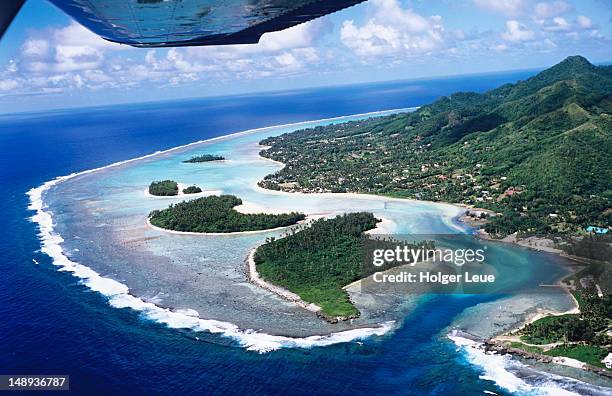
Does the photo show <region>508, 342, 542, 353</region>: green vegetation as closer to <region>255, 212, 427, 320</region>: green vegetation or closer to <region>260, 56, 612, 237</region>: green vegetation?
<region>255, 212, 427, 320</region>: green vegetation

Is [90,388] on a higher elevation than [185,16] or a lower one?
lower

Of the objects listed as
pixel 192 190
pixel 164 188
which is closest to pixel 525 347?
pixel 192 190

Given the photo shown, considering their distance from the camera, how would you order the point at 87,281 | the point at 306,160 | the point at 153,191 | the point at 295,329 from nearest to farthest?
the point at 295,329, the point at 87,281, the point at 153,191, the point at 306,160

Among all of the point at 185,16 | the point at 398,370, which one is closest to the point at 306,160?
the point at 398,370

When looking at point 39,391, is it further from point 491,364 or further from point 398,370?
point 491,364

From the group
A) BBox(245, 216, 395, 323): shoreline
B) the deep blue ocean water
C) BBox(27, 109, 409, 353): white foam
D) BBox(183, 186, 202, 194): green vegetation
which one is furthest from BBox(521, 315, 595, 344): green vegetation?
BBox(183, 186, 202, 194): green vegetation

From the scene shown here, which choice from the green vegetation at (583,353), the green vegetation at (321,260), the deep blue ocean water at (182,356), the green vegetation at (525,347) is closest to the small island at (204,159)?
the green vegetation at (321,260)

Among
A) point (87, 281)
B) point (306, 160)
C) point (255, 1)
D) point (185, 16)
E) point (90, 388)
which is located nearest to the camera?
point (255, 1)
